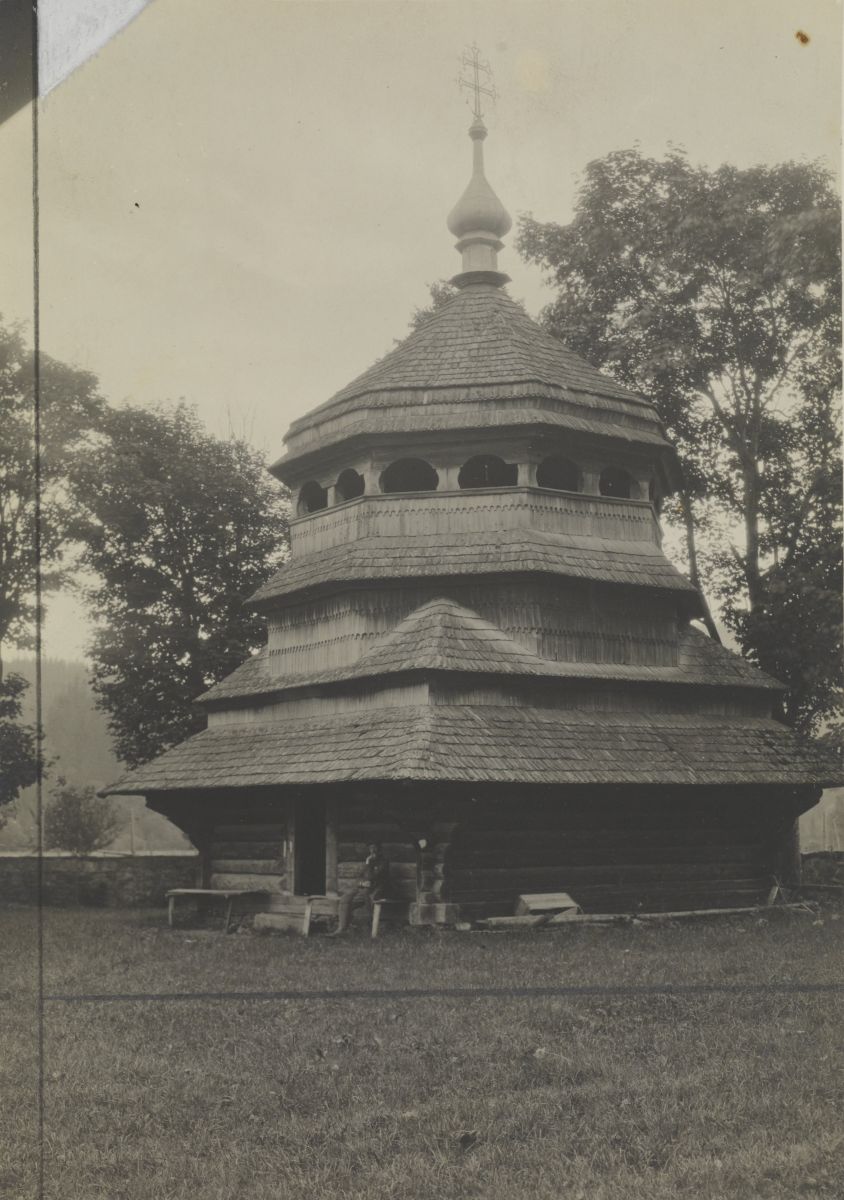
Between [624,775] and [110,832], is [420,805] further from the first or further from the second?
[110,832]

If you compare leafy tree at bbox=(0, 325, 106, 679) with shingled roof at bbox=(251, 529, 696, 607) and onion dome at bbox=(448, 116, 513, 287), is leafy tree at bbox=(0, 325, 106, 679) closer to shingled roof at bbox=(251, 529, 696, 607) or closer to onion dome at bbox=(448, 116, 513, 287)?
shingled roof at bbox=(251, 529, 696, 607)

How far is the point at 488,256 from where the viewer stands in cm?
2120

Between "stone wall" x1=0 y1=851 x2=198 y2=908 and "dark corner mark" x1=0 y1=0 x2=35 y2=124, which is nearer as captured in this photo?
"dark corner mark" x1=0 y1=0 x2=35 y2=124

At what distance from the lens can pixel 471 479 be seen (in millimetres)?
19422

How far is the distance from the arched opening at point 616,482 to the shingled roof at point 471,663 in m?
2.43

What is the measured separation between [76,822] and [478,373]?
21.0 m

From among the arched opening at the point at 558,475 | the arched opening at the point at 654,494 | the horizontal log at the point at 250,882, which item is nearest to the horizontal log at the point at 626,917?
the horizontal log at the point at 250,882

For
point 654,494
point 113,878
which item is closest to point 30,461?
point 654,494

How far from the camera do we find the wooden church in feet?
47.1

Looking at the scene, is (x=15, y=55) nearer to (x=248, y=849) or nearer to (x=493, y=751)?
(x=493, y=751)

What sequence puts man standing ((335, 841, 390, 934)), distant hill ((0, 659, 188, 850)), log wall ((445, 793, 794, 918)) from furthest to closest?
distant hill ((0, 659, 188, 850)) → log wall ((445, 793, 794, 918)) → man standing ((335, 841, 390, 934))

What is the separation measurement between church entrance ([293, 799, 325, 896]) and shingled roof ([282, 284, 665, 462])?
5.34 m

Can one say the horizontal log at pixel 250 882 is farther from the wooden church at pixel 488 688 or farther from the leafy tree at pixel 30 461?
the leafy tree at pixel 30 461

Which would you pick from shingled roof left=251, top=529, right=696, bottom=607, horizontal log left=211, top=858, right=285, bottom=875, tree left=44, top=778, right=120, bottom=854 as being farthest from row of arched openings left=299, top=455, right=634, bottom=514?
tree left=44, top=778, right=120, bottom=854
